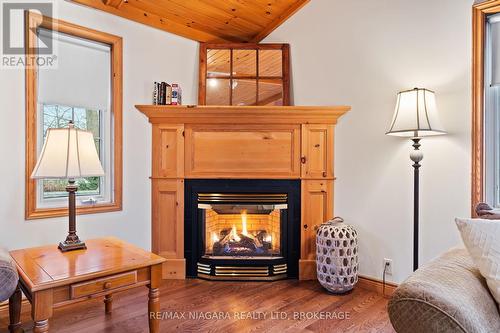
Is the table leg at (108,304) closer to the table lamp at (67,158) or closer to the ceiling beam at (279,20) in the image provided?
the table lamp at (67,158)

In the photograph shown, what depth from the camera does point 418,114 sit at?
7.10ft

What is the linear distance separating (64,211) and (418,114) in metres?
2.75

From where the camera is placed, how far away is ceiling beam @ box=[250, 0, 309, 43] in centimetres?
311

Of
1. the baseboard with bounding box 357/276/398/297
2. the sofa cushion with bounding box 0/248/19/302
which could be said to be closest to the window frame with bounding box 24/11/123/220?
the sofa cushion with bounding box 0/248/19/302

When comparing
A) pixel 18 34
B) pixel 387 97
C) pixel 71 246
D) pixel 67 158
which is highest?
pixel 18 34

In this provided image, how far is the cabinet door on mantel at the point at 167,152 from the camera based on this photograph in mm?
2973

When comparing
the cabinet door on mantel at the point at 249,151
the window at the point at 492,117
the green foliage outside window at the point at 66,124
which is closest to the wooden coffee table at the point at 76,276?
the green foliage outside window at the point at 66,124

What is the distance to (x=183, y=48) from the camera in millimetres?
3230

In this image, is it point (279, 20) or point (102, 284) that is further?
point (279, 20)

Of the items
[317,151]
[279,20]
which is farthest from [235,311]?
[279,20]

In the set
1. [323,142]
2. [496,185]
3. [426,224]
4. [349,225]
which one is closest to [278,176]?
[323,142]

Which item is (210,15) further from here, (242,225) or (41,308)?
(41,308)

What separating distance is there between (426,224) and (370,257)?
0.57 m

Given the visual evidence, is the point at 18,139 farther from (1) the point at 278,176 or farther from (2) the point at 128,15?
(1) the point at 278,176
